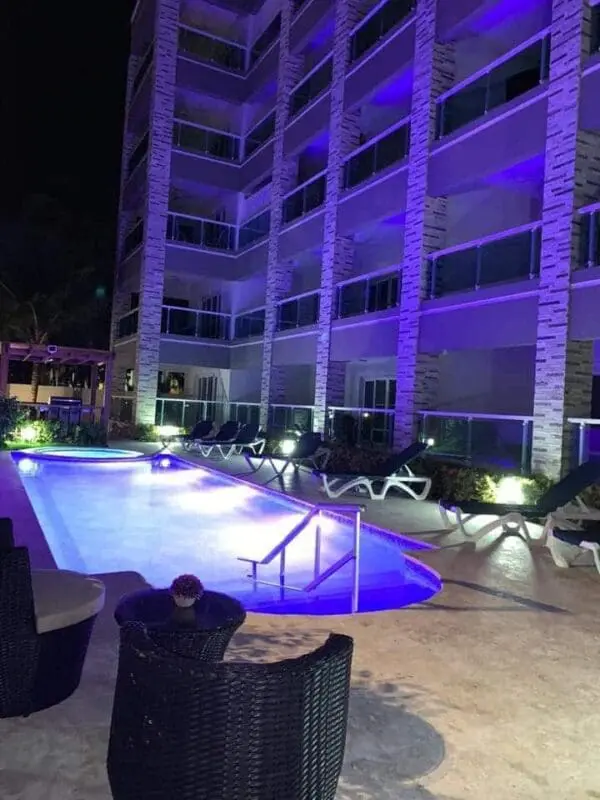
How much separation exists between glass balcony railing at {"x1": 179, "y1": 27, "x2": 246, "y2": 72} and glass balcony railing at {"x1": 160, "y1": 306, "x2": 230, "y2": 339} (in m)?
9.22

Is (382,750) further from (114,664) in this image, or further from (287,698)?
(114,664)

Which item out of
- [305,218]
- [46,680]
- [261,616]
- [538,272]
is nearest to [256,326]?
[305,218]

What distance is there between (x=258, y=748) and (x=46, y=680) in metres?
1.46

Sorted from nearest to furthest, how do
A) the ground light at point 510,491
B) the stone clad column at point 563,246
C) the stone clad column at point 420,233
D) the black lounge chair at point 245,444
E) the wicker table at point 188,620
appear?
the wicker table at point 188,620 → the ground light at point 510,491 → the stone clad column at point 563,246 → the stone clad column at point 420,233 → the black lounge chair at point 245,444

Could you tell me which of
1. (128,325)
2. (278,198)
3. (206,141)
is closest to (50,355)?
(128,325)

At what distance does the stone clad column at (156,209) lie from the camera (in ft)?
74.7

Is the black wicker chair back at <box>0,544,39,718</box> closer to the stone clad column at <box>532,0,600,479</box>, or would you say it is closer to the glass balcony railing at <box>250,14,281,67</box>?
the stone clad column at <box>532,0,600,479</box>

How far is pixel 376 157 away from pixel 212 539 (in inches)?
451

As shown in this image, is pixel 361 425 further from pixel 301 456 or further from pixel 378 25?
pixel 378 25

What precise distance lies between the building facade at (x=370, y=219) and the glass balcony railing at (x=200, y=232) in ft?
0.27

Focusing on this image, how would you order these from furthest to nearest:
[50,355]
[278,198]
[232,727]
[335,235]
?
[278,198] → [50,355] → [335,235] → [232,727]

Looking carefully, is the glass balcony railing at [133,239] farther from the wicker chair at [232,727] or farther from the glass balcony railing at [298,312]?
the wicker chair at [232,727]

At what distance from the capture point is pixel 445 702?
336 centimetres

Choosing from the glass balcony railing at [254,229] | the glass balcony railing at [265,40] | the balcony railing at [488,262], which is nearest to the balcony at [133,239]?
the glass balcony railing at [254,229]
